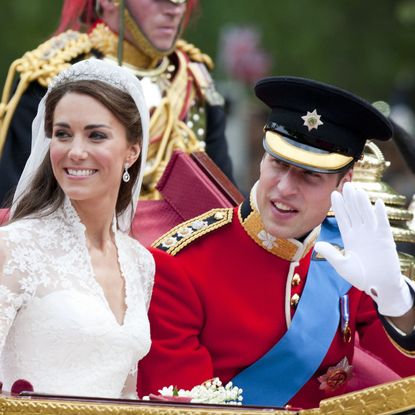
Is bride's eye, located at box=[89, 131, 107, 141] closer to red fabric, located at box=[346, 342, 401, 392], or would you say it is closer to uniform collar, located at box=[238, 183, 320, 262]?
uniform collar, located at box=[238, 183, 320, 262]

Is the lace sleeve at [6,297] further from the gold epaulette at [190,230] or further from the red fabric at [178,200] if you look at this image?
the red fabric at [178,200]

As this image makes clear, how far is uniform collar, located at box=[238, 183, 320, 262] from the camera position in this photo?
563cm

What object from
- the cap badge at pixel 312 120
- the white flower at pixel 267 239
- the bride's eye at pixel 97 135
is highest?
the cap badge at pixel 312 120

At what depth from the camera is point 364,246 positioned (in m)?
5.07

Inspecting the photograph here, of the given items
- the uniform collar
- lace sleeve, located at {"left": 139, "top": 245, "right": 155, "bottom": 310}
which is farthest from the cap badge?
lace sleeve, located at {"left": 139, "top": 245, "right": 155, "bottom": 310}

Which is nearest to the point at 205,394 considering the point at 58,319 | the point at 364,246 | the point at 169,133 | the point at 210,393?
the point at 210,393

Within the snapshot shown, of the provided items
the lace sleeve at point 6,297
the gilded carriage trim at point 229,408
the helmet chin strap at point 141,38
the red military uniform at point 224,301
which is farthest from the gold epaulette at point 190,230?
the helmet chin strap at point 141,38

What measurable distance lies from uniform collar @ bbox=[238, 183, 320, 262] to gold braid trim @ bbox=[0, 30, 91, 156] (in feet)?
5.37

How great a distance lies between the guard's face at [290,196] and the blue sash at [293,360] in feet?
0.98

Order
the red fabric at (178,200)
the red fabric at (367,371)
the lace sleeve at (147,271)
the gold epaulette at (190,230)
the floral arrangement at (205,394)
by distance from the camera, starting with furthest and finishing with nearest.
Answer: the red fabric at (178,200), the red fabric at (367,371), the gold epaulette at (190,230), the lace sleeve at (147,271), the floral arrangement at (205,394)

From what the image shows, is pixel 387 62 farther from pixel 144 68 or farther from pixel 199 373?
pixel 199 373

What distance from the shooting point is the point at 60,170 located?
514cm

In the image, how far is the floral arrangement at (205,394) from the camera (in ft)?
16.6

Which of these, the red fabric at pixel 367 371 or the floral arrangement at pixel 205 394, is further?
the red fabric at pixel 367 371
